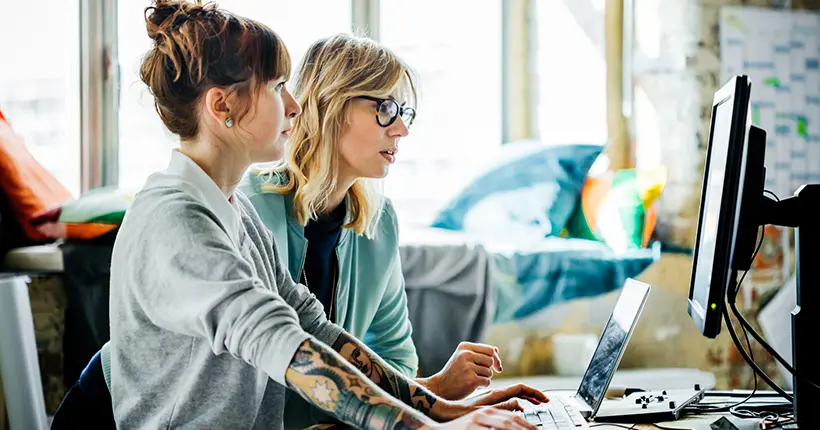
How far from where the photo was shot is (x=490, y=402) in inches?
48.7

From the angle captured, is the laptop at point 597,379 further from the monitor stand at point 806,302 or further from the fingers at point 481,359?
the monitor stand at point 806,302

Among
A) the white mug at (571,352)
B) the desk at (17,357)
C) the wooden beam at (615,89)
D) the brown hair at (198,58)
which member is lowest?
the white mug at (571,352)

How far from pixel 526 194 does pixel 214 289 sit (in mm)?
2149

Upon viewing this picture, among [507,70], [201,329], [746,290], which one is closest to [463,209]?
[507,70]

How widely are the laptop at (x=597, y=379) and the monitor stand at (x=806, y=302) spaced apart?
0.78 ft

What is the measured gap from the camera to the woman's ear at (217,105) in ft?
3.43

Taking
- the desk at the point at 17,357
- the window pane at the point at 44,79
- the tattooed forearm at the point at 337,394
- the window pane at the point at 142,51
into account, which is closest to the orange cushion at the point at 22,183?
the window pane at the point at 44,79

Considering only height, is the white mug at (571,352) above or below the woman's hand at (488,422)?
below

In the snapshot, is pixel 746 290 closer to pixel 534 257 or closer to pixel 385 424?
pixel 534 257

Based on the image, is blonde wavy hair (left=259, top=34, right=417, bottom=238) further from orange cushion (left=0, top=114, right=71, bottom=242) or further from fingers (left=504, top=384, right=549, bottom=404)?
orange cushion (left=0, top=114, right=71, bottom=242)

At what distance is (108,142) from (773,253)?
262 cm

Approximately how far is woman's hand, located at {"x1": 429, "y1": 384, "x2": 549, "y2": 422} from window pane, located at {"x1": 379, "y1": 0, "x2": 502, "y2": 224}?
74.9 inches

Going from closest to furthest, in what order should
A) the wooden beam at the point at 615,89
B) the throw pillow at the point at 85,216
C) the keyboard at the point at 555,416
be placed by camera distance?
1. the keyboard at the point at 555,416
2. the throw pillow at the point at 85,216
3. the wooden beam at the point at 615,89

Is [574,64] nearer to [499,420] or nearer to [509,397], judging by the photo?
[509,397]
